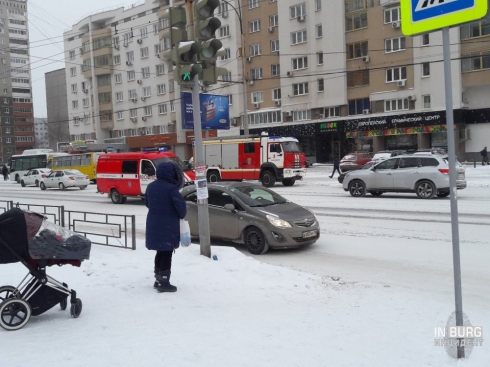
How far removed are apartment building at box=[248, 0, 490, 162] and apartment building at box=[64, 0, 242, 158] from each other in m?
9.40

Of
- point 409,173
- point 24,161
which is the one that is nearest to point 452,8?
point 409,173

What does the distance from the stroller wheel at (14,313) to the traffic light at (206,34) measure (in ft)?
14.6

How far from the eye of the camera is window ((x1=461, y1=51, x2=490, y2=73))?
1610 inches

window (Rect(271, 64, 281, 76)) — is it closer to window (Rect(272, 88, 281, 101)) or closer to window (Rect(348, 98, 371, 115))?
window (Rect(272, 88, 281, 101))

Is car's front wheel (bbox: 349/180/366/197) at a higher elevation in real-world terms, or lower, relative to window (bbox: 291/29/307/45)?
lower

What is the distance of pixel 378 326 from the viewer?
523cm

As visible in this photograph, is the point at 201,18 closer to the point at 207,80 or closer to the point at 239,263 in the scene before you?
the point at 207,80

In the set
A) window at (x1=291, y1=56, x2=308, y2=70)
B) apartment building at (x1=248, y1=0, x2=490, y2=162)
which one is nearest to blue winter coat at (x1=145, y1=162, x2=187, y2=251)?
apartment building at (x1=248, y1=0, x2=490, y2=162)

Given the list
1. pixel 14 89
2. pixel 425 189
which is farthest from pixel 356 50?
pixel 14 89

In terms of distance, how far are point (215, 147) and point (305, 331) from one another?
1022 inches

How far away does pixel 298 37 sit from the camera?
52094 mm

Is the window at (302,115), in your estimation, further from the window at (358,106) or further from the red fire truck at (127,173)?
the red fire truck at (127,173)

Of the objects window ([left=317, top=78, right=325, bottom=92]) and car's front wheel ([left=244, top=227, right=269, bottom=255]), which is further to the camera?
window ([left=317, top=78, right=325, bottom=92])

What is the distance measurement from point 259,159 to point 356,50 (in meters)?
24.7
